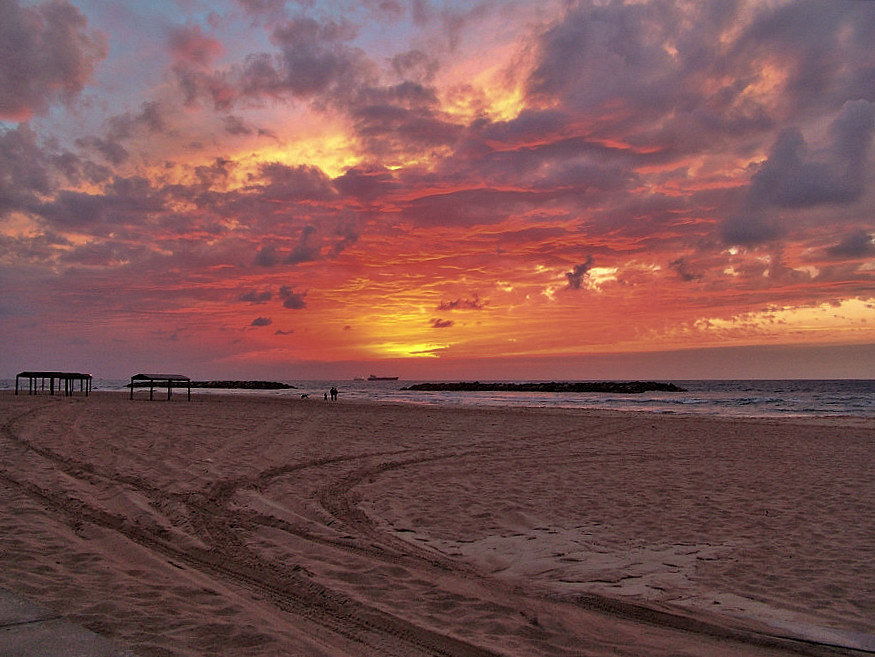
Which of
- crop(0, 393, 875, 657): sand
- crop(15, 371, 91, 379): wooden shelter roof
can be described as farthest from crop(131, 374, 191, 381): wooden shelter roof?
crop(0, 393, 875, 657): sand

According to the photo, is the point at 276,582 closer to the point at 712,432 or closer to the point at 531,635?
the point at 531,635

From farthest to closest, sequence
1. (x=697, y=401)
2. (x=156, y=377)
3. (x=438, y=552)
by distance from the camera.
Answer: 1. (x=697, y=401)
2. (x=156, y=377)
3. (x=438, y=552)

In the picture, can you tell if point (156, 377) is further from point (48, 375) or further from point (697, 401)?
point (697, 401)

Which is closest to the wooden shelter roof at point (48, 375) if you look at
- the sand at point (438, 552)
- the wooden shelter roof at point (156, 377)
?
the wooden shelter roof at point (156, 377)

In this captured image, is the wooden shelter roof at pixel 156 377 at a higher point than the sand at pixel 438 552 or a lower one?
higher

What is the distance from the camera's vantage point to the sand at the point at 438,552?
14.6ft

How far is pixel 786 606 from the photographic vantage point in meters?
5.20

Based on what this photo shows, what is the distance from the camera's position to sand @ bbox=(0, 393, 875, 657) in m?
4.45

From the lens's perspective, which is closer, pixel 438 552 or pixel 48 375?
pixel 438 552

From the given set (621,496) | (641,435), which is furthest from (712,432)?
(621,496)

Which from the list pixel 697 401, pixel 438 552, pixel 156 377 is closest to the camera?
pixel 438 552

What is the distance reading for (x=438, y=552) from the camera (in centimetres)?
666

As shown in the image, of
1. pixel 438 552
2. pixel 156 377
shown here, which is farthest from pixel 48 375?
pixel 438 552

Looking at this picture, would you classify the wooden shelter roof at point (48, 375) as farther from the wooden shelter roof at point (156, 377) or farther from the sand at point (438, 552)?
the sand at point (438, 552)
